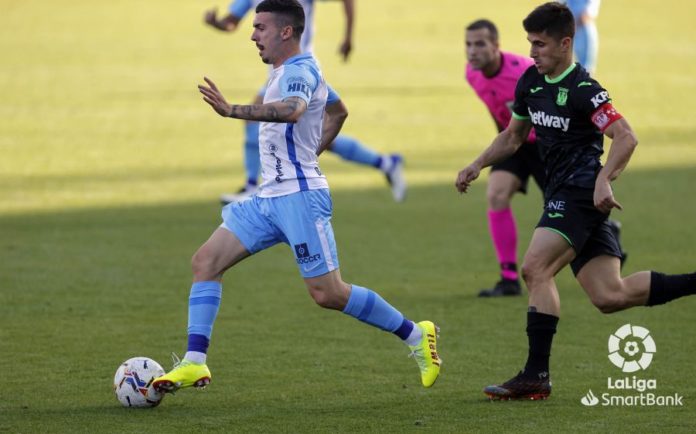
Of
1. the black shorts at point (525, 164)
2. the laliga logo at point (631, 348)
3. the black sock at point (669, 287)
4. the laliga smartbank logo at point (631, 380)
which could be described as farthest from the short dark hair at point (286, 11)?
the black shorts at point (525, 164)

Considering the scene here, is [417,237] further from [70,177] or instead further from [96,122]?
[96,122]

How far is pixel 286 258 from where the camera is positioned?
12.1m

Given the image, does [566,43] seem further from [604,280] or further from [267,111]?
[267,111]

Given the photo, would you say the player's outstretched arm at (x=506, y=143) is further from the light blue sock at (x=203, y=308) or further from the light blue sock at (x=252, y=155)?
the light blue sock at (x=252, y=155)

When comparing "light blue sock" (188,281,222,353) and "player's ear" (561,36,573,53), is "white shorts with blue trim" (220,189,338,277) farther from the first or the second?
"player's ear" (561,36,573,53)

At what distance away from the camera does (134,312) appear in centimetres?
974

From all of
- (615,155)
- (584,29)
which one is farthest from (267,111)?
(584,29)

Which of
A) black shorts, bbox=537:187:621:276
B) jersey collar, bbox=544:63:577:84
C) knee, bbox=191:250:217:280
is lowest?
knee, bbox=191:250:217:280

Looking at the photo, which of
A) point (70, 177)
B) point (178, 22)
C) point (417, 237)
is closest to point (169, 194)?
point (70, 177)

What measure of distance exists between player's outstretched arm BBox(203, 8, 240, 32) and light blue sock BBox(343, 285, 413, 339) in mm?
5369

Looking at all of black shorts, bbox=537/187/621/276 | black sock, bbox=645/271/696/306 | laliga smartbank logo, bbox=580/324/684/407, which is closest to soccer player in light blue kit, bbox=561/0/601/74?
laliga smartbank logo, bbox=580/324/684/407

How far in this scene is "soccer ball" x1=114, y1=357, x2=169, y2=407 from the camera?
702 centimetres

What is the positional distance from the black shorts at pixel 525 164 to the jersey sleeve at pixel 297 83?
3.62 m

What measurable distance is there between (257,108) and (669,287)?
247 cm
